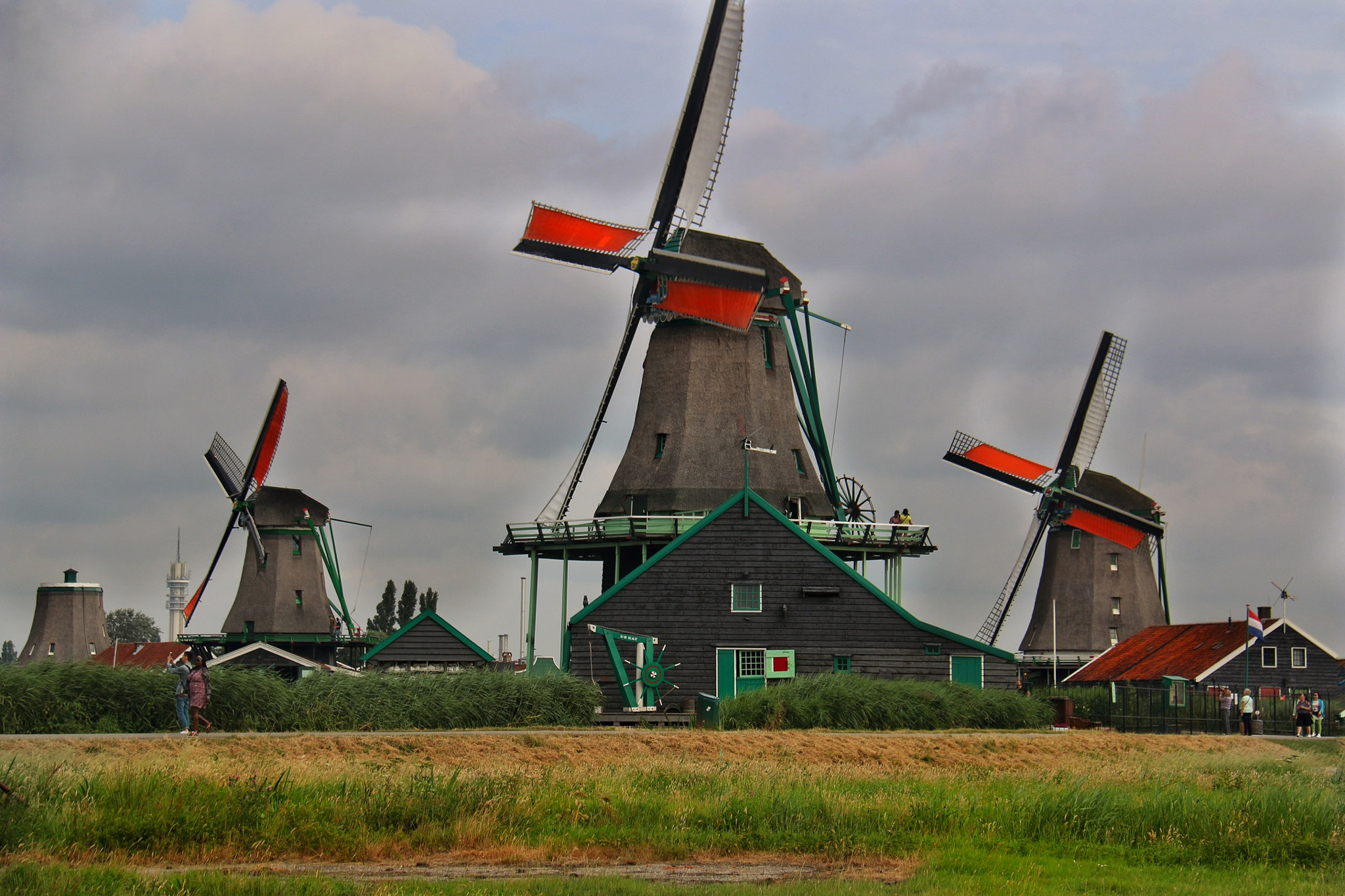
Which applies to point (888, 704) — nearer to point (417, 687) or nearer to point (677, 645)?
point (677, 645)

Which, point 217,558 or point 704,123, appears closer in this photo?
point 704,123

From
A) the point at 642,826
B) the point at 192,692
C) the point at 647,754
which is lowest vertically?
the point at 642,826

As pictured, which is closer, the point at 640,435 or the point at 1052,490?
the point at 640,435

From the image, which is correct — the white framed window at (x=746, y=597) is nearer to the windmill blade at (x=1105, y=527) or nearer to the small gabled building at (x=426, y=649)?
the small gabled building at (x=426, y=649)

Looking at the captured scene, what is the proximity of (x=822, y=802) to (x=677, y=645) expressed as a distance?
690 inches

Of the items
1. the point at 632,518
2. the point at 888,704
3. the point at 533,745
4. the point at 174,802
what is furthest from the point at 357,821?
the point at 632,518

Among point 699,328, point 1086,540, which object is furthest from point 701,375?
point 1086,540

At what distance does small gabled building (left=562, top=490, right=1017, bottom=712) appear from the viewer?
33.5 meters

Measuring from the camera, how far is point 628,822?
15953mm

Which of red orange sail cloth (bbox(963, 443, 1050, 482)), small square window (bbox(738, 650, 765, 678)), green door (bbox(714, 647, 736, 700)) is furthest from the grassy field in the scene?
red orange sail cloth (bbox(963, 443, 1050, 482))

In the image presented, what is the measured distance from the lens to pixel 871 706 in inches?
1150

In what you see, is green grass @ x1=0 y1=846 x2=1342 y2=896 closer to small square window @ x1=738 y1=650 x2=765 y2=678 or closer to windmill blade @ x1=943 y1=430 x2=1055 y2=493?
small square window @ x1=738 y1=650 x2=765 y2=678

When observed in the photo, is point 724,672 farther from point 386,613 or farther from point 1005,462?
point 386,613

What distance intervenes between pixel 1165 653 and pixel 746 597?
59.9 ft
